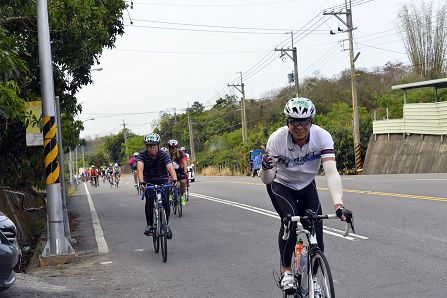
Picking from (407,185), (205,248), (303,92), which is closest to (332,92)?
(303,92)

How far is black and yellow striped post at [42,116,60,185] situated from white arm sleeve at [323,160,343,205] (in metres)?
5.41

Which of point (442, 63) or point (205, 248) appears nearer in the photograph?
point (205, 248)

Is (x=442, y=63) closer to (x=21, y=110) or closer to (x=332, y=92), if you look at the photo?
(x=332, y=92)

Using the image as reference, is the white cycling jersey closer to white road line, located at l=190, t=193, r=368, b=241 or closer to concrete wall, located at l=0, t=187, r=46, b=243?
white road line, located at l=190, t=193, r=368, b=241

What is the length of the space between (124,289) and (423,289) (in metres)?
3.46

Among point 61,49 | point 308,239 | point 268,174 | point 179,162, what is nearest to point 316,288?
point 308,239

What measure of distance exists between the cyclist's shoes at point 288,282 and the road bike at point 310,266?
22 mm

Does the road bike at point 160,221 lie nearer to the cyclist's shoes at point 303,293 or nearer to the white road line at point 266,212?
the white road line at point 266,212

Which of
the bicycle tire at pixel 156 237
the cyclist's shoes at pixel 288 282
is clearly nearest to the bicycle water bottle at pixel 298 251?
the cyclist's shoes at pixel 288 282

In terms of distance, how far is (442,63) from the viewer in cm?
5122

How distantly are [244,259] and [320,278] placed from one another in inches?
164

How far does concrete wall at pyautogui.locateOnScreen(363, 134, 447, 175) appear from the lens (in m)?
32.2

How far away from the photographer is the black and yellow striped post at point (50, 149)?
368 inches

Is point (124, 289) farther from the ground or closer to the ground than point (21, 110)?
closer to the ground
